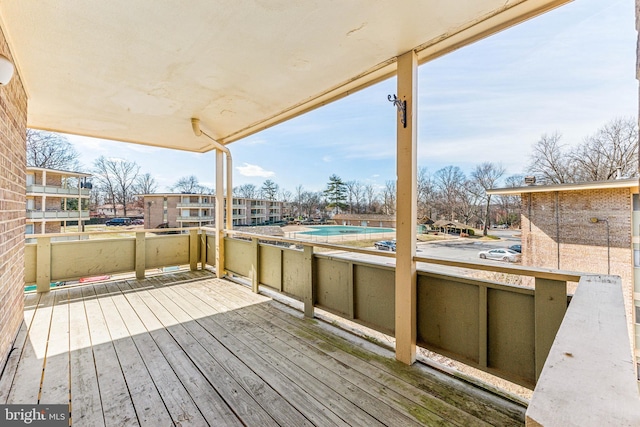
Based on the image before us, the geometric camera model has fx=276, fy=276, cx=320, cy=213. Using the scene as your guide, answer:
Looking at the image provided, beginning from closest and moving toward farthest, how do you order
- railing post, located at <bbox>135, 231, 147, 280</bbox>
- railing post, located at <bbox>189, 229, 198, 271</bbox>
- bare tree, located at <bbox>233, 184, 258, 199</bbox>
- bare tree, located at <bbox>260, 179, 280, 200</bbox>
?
railing post, located at <bbox>135, 231, 147, 280</bbox>
railing post, located at <bbox>189, 229, 198, 271</bbox>
bare tree, located at <bbox>260, 179, 280, 200</bbox>
bare tree, located at <bbox>233, 184, 258, 199</bbox>

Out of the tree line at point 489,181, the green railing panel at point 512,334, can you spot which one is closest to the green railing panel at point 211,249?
the tree line at point 489,181

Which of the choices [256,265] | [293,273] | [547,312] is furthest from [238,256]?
[547,312]

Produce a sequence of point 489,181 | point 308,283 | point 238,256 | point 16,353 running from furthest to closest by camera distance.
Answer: point 238,256
point 308,283
point 489,181
point 16,353

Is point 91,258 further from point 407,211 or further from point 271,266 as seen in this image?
point 407,211

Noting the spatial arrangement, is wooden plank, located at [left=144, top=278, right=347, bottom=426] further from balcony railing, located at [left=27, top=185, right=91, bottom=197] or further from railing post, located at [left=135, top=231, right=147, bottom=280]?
balcony railing, located at [left=27, top=185, right=91, bottom=197]

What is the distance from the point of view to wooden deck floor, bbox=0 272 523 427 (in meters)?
1.61

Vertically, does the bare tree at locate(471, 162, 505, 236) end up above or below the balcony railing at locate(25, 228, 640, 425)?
above

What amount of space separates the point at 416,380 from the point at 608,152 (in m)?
1.88

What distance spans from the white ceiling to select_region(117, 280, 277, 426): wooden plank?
2381mm

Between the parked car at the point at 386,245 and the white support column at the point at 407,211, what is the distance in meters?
0.15

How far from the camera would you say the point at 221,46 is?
6.65 ft

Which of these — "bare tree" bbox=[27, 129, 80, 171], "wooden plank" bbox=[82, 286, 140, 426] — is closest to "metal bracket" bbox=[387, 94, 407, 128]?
"wooden plank" bbox=[82, 286, 140, 426]

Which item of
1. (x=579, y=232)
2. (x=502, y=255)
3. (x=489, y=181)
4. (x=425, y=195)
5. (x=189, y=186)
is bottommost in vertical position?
(x=502, y=255)

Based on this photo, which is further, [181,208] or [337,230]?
[181,208]
